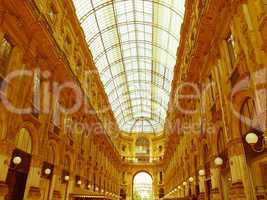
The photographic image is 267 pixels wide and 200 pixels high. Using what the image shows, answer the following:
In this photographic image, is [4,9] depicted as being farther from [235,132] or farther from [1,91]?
[235,132]

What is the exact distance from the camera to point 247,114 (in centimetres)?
830

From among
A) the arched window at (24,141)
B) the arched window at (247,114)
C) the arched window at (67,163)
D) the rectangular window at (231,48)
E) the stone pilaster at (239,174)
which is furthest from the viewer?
the arched window at (67,163)

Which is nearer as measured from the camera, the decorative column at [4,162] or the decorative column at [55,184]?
the decorative column at [4,162]

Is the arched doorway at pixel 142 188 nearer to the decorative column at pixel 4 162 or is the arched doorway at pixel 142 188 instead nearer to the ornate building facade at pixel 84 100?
the ornate building facade at pixel 84 100

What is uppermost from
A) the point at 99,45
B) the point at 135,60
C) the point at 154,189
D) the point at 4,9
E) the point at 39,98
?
the point at 135,60

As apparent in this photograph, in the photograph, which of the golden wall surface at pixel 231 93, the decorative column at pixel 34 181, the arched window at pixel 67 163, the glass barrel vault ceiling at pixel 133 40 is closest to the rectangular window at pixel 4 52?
the decorative column at pixel 34 181

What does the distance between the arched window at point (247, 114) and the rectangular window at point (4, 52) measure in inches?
356

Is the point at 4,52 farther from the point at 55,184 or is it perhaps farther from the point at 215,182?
the point at 215,182

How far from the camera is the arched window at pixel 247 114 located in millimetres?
7920

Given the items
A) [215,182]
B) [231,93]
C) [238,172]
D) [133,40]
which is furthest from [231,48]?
[133,40]

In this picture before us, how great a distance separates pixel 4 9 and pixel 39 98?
4783mm

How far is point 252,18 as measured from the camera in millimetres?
7148

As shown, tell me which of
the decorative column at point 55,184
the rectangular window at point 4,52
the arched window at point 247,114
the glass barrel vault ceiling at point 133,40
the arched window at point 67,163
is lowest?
the decorative column at point 55,184

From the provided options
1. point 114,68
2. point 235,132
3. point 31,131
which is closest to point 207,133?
point 235,132
